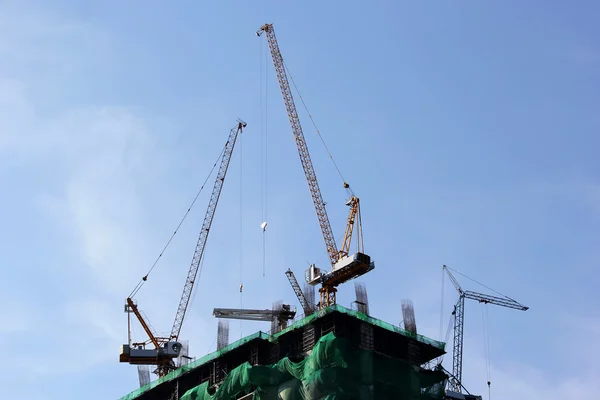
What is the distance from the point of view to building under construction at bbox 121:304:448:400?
154 meters

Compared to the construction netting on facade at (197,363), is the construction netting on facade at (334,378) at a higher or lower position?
lower

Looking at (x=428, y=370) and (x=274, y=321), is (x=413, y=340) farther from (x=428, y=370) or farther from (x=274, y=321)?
(x=274, y=321)

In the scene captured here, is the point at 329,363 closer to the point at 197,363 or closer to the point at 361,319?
the point at 361,319

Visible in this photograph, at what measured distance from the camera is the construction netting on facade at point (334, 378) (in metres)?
153

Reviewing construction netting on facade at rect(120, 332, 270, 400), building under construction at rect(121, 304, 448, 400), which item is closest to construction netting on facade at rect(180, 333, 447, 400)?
building under construction at rect(121, 304, 448, 400)

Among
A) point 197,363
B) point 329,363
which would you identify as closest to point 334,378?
point 329,363

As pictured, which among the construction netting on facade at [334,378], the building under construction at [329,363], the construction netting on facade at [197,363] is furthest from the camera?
the construction netting on facade at [197,363]

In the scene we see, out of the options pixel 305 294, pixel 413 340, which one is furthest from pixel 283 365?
pixel 305 294

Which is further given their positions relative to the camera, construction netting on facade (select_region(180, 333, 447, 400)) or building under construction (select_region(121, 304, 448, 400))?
building under construction (select_region(121, 304, 448, 400))

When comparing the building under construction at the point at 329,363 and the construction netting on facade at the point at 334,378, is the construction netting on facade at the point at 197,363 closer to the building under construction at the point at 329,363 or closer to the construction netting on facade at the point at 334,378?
the building under construction at the point at 329,363

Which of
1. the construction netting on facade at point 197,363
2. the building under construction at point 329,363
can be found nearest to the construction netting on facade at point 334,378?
the building under construction at point 329,363

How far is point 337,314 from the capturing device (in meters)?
161

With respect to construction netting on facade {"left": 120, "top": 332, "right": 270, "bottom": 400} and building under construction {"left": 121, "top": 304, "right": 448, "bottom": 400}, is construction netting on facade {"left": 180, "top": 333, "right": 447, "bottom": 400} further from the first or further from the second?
construction netting on facade {"left": 120, "top": 332, "right": 270, "bottom": 400}

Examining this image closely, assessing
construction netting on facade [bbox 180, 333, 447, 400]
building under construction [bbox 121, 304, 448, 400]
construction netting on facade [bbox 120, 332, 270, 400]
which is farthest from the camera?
construction netting on facade [bbox 120, 332, 270, 400]
